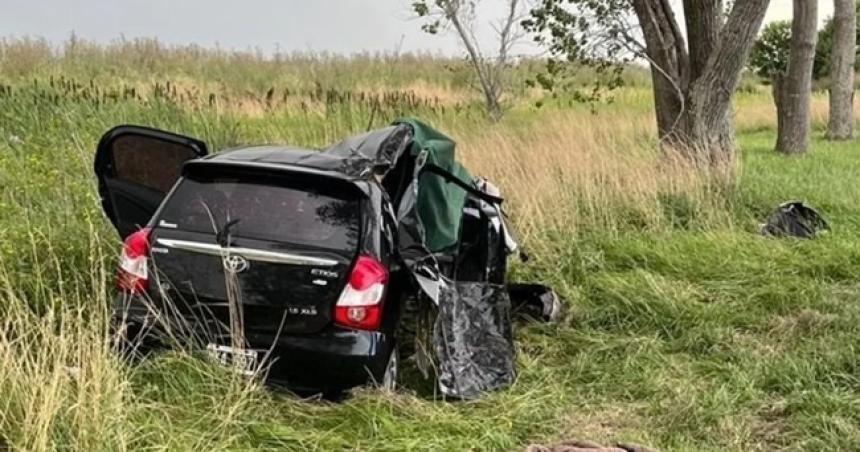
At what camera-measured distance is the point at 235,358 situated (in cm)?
449

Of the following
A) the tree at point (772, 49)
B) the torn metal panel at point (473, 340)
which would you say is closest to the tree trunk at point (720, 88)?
the torn metal panel at point (473, 340)

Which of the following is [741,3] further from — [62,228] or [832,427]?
[62,228]

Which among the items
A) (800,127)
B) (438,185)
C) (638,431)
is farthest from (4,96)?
(800,127)

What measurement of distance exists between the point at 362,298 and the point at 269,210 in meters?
0.71

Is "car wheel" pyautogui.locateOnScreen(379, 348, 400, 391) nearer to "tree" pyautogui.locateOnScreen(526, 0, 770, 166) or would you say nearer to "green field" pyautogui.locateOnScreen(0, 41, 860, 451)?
"green field" pyautogui.locateOnScreen(0, 41, 860, 451)

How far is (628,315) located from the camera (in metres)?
6.41

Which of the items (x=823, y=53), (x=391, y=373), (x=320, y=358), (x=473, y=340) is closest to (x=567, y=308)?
(x=473, y=340)

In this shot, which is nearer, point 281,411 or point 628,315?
point 281,411

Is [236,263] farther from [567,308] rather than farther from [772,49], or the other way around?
[772,49]

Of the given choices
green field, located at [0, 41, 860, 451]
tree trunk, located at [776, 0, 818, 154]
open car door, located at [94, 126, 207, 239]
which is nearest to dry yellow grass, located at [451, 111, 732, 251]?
green field, located at [0, 41, 860, 451]

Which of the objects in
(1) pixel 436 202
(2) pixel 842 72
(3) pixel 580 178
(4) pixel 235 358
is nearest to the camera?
(4) pixel 235 358

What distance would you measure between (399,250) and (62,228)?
3173mm

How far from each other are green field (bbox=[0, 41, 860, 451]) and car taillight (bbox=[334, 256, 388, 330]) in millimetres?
386

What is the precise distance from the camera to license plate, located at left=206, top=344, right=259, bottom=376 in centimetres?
446
